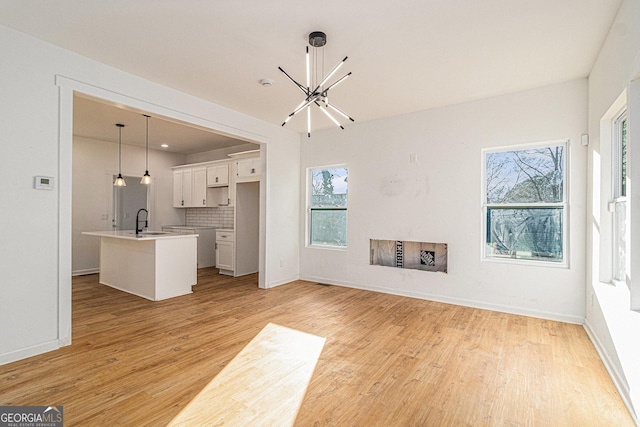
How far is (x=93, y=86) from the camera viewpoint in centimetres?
319

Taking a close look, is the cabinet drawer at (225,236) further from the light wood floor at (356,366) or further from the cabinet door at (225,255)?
the light wood floor at (356,366)

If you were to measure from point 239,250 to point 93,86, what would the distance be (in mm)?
3835

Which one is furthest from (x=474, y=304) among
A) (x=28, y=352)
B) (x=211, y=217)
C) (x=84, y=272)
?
(x=84, y=272)

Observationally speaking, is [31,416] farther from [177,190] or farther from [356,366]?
[177,190]

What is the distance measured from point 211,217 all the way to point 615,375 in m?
7.34

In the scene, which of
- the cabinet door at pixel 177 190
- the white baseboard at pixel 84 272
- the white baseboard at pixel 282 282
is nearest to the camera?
the white baseboard at pixel 282 282

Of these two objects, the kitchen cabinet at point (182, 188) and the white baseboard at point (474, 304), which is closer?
the white baseboard at point (474, 304)

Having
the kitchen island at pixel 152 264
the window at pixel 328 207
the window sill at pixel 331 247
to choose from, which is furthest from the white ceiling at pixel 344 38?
the window sill at pixel 331 247

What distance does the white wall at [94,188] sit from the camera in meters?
6.33

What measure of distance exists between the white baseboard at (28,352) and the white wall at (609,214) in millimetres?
4488

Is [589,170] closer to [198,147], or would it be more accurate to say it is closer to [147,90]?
[147,90]

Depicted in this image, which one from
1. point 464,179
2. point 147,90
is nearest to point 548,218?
point 464,179

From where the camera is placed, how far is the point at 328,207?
576 centimetres

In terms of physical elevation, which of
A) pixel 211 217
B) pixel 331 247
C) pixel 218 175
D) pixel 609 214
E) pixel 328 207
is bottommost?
pixel 331 247
